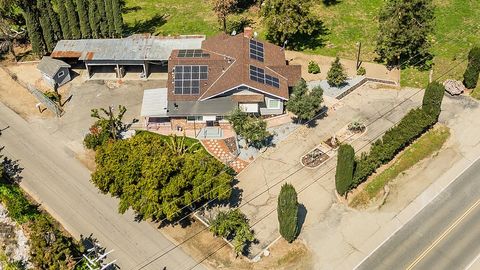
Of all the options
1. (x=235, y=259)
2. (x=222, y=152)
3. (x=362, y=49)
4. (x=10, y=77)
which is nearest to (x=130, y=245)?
(x=235, y=259)

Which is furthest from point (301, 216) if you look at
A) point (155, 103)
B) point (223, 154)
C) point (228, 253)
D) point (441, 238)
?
point (155, 103)

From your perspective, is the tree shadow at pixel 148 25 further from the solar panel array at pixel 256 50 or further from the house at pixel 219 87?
the solar panel array at pixel 256 50

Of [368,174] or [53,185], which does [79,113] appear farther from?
[368,174]

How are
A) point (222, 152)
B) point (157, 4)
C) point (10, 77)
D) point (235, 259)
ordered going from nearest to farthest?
point (235, 259), point (222, 152), point (10, 77), point (157, 4)

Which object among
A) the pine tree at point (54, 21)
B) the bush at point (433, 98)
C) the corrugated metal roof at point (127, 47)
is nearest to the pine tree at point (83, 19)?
the corrugated metal roof at point (127, 47)

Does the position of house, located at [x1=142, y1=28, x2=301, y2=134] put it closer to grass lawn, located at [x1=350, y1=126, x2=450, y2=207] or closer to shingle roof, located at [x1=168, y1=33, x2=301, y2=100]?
shingle roof, located at [x1=168, y1=33, x2=301, y2=100]

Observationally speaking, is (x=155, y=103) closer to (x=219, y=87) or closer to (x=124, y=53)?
(x=219, y=87)
